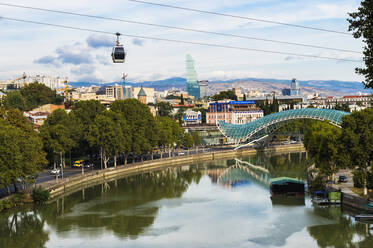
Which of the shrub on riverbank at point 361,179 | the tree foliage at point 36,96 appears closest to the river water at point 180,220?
the shrub on riverbank at point 361,179

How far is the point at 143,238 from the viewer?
77.8ft

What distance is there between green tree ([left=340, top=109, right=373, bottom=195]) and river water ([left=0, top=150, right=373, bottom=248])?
292cm

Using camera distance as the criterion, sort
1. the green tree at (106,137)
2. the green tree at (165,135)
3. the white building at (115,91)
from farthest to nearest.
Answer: the white building at (115,91)
the green tree at (165,135)
the green tree at (106,137)

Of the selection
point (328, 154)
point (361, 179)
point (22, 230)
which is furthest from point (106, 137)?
point (361, 179)

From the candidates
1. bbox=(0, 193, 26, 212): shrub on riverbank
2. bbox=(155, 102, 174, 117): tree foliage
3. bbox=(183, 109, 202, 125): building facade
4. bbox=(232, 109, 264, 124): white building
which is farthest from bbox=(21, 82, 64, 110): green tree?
bbox=(0, 193, 26, 212): shrub on riverbank

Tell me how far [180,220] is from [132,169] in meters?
20.5

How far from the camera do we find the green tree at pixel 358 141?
28.9 metres

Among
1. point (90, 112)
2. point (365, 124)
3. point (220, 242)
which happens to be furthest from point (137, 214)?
point (90, 112)

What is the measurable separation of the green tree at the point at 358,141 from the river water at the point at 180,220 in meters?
2.92

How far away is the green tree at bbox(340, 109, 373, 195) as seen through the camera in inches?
1136

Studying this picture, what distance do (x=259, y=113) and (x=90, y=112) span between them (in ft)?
157

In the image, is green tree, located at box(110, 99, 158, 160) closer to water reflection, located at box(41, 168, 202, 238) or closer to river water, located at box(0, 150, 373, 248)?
water reflection, located at box(41, 168, 202, 238)

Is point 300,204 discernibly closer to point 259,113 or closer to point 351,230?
point 351,230

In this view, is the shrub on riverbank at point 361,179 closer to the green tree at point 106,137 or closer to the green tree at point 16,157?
the green tree at point 16,157
